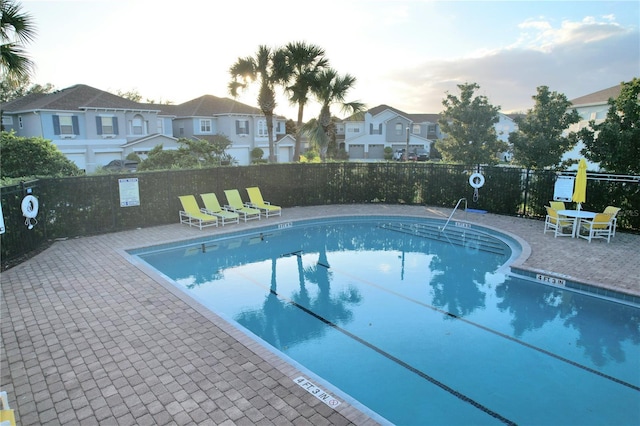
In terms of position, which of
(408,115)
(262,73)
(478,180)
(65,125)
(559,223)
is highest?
(408,115)

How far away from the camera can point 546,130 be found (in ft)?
54.3

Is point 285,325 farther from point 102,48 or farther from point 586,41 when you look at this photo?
point 586,41

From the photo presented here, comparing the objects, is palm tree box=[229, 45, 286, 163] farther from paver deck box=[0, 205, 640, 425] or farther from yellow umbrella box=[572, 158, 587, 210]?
yellow umbrella box=[572, 158, 587, 210]

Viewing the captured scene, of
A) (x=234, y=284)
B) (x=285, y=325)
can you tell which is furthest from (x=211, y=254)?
(x=285, y=325)

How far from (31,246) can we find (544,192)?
15661mm

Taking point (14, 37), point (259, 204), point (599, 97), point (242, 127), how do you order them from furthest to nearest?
1. point (242, 127)
2. point (599, 97)
3. point (259, 204)
4. point (14, 37)

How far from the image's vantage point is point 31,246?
9898 millimetres

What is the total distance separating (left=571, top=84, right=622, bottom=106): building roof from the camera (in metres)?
27.0

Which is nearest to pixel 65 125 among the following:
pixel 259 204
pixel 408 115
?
pixel 259 204

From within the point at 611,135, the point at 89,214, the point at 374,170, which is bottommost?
the point at 89,214

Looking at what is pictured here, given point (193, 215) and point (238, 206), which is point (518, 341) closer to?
point (193, 215)

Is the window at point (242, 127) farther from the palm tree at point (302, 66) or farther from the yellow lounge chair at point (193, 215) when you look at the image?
the yellow lounge chair at point (193, 215)

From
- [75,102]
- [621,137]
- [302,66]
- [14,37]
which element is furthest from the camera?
[75,102]

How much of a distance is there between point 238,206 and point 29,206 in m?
6.46
